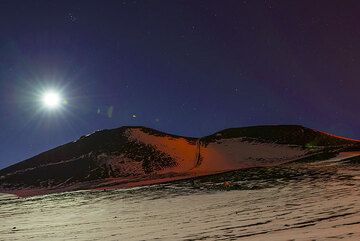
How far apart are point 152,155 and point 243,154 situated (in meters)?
18.4

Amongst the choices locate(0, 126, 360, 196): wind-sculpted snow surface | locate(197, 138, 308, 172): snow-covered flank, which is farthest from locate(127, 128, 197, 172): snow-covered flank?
locate(197, 138, 308, 172): snow-covered flank

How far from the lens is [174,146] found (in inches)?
3135

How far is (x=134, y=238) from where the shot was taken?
31.5 feet

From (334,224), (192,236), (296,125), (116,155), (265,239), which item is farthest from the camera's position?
(296,125)

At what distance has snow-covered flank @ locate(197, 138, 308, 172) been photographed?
6544 centimetres

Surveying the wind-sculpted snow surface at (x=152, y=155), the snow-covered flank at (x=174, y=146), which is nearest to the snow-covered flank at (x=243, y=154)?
the wind-sculpted snow surface at (x=152, y=155)

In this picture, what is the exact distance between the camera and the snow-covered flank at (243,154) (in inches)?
2576

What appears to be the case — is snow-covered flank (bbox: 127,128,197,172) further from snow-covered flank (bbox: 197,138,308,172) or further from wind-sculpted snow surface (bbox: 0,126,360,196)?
snow-covered flank (bbox: 197,138,308,172)

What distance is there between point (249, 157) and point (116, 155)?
85.7 ft

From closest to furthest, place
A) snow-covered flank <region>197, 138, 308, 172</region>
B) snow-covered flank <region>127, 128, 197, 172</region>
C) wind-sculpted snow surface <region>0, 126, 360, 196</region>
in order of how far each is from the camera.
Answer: wind-sculpted snow surface <region>0, 126, 360, 196</region> < snow-covered flank <region>197, 138, 308, 172</region> < snow-covered flank <region>127, 128, 197, 172</region>

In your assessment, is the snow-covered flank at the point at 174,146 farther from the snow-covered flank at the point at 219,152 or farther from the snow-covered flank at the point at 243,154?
the snow-covered flank at the point at 243,154

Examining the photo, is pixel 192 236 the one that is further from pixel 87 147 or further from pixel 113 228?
pixel 87 147

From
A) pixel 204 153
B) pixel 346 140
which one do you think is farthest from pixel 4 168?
pixel 346 140

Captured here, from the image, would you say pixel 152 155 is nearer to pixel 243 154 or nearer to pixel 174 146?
pixel 174 146
